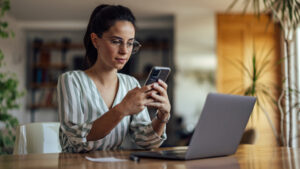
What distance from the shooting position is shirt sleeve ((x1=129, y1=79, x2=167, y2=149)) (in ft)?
5.11

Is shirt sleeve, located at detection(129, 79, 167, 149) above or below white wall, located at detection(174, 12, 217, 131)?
below

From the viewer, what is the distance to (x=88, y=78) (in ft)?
5.25

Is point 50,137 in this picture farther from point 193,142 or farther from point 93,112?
point 193,142

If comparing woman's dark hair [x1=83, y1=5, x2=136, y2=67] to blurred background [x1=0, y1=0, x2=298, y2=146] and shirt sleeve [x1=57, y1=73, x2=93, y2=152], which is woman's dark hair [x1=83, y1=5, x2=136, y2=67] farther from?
blurred background [x1=0, y1=0, x2=298, y2=146]

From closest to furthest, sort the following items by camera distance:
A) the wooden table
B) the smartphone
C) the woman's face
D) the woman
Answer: the wooden table, the smartphone, the woman, the woman's face

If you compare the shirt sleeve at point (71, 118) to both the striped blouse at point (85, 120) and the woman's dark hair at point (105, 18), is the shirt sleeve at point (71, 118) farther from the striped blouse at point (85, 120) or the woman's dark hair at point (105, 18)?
the woman's dark hair at point (105, 18)

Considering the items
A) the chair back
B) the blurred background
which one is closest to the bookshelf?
the blurred background

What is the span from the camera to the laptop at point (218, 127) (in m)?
1.11

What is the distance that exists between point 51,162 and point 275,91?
19.0ft

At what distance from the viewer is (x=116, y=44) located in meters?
1.52

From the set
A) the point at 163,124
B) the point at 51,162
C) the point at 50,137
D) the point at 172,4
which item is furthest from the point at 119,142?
the point at 172,4

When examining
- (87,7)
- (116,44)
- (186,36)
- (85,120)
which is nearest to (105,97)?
(85,120)

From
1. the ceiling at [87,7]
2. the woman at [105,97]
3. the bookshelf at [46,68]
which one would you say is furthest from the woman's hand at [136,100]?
the bookshelf at [46,68]

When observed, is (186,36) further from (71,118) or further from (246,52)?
(71,118)
